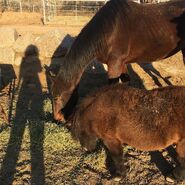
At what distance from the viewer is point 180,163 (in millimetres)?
4449

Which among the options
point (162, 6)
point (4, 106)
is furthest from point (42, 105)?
point (162, 6)

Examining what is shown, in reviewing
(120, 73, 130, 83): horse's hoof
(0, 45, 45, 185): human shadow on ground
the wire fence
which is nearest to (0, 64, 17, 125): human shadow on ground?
(0, 45, 45, 185): human shadow on ground

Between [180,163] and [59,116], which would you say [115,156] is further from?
[59,116]

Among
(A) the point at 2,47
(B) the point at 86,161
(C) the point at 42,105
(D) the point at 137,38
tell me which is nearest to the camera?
(B) the point at 86,161

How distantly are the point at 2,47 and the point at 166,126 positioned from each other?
6.08 metres

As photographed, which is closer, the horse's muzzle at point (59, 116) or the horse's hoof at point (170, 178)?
the horse's hoof at point (170, 178)

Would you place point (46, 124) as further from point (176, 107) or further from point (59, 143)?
point (176, 107)

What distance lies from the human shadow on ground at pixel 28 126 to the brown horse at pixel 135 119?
0.85 m

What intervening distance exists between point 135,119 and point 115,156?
1.89 ft

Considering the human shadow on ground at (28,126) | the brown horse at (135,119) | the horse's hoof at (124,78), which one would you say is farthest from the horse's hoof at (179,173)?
the horse's hoof at (124,78)

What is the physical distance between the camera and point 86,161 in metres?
4.98

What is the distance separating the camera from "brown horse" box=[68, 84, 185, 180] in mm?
4262

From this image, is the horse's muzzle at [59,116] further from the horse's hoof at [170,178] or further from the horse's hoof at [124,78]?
the horse's hoof at [170,178]

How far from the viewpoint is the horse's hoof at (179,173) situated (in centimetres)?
449
